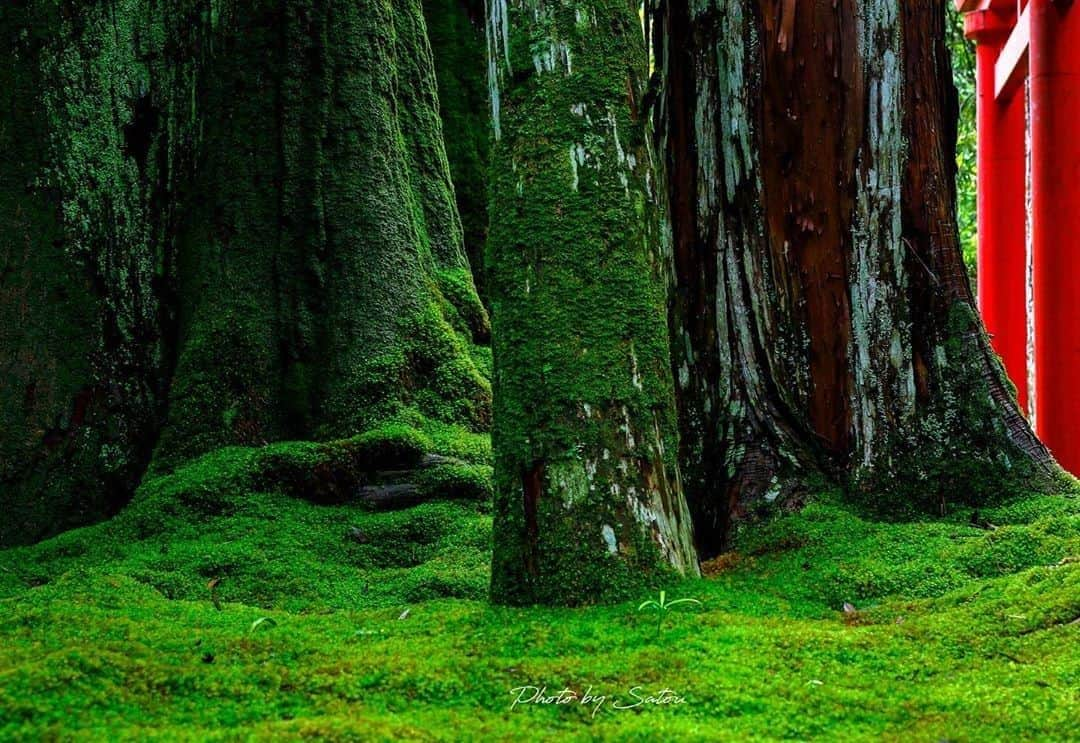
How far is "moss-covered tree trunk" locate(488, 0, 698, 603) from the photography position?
9.04ft

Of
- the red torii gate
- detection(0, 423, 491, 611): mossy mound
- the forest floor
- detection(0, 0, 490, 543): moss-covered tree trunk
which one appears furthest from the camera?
the red torii gate

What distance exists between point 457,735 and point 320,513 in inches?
92.9

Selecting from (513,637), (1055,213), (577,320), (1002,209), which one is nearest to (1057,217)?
(1055,213)

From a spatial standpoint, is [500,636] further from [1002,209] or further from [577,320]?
[1002,209]

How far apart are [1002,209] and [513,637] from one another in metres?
8.67

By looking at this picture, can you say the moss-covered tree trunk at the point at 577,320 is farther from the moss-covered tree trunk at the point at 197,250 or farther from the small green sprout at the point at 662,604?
the moss-covered tree trunk at the point at 197,250

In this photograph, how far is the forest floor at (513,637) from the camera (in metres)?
1.99

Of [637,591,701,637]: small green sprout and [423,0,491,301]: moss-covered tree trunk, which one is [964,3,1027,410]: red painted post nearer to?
[423,0,491,301]: moss-covered tree trunk

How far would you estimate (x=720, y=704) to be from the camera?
6.88 feet

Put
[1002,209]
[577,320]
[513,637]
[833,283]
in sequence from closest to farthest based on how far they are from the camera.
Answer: [513,637] < [577,320] < [833,283] < [1002,209]

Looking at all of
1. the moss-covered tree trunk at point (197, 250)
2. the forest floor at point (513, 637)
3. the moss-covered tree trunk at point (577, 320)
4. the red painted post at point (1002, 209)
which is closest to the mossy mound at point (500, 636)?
the forest floor at point (513, 637)

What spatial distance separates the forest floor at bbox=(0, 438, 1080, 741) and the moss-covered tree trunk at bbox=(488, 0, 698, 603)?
16 cm

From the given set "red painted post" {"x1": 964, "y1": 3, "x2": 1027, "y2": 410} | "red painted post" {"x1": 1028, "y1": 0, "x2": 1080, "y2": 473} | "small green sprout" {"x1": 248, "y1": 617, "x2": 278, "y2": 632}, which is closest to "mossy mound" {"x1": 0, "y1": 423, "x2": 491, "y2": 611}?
"small green sprout" {"x1": 248, "y1": 617, "x2": 278, "y2": 632}

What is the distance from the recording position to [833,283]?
3.85 metres
